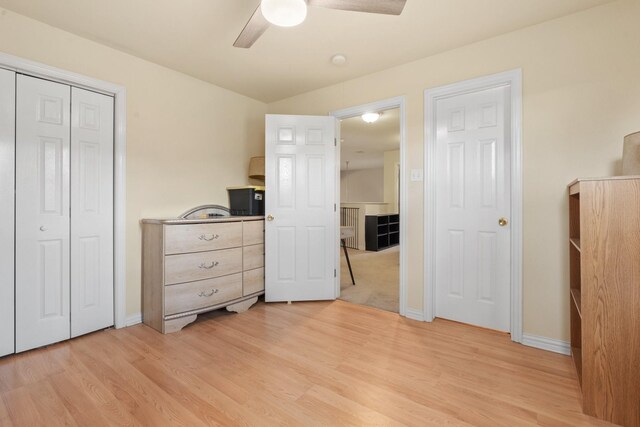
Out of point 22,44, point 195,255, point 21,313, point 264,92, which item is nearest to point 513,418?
point 195,255

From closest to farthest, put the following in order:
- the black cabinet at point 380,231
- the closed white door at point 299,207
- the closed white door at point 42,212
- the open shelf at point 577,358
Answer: the open shelf at point 577,358, the closed white door at point 42,212, the closed white door at point 299,207, the black cabinet at point 380,231

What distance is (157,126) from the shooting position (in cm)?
260

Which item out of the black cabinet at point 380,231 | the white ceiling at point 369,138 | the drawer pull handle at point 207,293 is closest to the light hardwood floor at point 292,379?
the drawer pull handle at point 207,293

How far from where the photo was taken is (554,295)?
78.8 inches

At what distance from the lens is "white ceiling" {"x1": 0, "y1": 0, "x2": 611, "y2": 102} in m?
1.86

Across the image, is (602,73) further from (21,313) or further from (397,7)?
(21,313)

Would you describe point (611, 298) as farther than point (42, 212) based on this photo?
No

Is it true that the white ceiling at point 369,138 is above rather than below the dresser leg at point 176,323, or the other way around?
above

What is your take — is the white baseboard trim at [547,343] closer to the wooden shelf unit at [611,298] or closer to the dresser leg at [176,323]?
the wooden shelf unit at [611,298]

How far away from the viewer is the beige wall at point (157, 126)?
6.75ft

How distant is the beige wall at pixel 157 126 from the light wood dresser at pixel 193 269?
0.84ft

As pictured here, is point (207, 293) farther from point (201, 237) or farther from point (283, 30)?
point (283, 30)

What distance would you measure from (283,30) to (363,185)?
7.73 meters

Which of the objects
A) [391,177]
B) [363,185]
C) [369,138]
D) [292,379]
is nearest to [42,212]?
[292,379]
